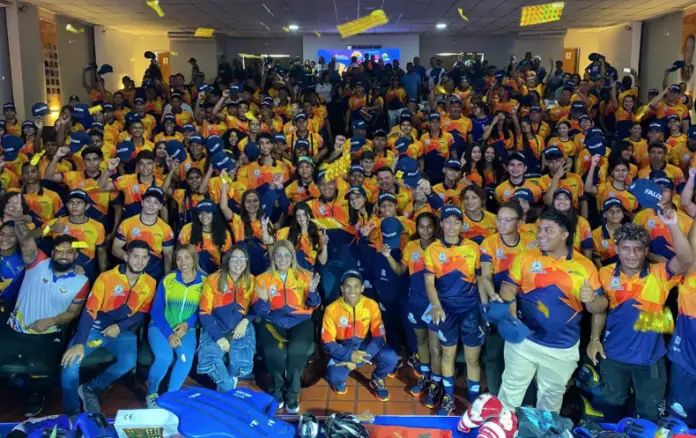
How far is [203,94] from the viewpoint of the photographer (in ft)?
31.7

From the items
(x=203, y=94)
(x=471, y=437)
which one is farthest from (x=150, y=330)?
(x=203, y=94)

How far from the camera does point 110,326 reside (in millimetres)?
4258

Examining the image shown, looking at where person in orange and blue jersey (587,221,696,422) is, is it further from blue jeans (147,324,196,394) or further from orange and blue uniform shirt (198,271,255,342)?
blue jeans (147,324,196,394)

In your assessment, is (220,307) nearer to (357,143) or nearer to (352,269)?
(352,269)

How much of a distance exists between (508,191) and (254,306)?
2.85m

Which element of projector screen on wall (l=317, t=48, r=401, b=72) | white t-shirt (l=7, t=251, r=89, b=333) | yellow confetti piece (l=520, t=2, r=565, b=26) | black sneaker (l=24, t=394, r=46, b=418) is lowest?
black sneaker (l=24, t=394, r=46, b=418)

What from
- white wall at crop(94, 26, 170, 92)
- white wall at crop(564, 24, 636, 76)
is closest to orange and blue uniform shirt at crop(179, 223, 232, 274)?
white wall at crop(94, 26, 170, 92)

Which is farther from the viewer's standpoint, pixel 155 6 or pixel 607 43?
pixel 607 43

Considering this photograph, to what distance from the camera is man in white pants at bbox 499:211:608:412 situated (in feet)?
12.0

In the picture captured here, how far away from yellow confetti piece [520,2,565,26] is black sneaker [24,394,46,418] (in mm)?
11672

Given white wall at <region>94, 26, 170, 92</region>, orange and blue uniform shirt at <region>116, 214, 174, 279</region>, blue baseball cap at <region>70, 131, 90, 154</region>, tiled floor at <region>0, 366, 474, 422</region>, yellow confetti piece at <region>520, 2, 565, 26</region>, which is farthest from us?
white wall at <region>94, 26, 170, 92</region>

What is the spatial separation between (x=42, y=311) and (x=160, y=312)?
0.86 meters

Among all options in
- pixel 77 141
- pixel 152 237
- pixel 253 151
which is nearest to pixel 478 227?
pixel 152 237

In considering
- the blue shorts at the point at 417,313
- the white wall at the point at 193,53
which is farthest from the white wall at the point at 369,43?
the blue shorts at the point at 417,313
